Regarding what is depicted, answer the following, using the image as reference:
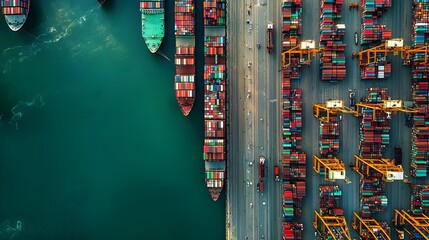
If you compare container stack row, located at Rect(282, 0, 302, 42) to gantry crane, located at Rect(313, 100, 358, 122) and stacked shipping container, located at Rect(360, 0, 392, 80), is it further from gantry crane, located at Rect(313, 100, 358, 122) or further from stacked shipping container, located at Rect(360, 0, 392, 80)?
gantry crane, located at Rect(313, 100, 358, 122)

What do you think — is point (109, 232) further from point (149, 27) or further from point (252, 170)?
point (149, 27)

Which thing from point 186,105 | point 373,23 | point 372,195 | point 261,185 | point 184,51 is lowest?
Result: point 372,195

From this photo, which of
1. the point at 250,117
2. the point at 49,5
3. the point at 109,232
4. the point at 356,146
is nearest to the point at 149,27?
the point at 49,5

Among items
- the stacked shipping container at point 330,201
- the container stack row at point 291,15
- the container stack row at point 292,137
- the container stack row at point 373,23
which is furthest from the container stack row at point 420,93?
the container stack row at point 291,15

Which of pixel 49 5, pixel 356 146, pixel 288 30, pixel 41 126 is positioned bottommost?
pixel 356 146

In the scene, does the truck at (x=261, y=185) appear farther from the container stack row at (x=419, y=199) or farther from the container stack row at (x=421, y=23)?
the container stack row at (x=421, y=23)

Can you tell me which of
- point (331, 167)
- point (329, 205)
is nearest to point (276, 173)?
point (331, 167)

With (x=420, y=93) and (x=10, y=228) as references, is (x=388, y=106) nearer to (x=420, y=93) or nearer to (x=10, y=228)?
(x=420, y=93)
